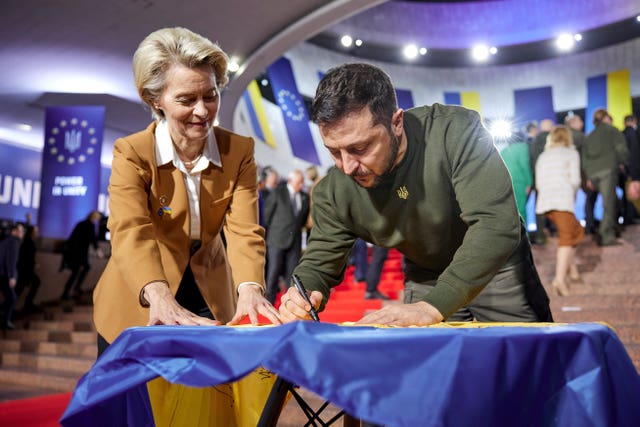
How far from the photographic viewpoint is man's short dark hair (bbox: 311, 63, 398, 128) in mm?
1443

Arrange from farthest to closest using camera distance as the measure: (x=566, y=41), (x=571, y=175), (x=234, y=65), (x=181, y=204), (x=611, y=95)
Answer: (x=566, y=41)
(x=611, y=95)
(x=234, y=65)
(x=571, y=175)
(x=181, y=204)

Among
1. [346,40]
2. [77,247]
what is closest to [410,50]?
[346,40]

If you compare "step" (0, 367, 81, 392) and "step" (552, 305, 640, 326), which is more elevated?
"step" (552, 305, 640, 326)

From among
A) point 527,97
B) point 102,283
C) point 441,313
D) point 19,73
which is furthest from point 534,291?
point 527,97

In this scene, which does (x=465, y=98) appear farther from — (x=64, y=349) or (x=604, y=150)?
(x=64, y=349)

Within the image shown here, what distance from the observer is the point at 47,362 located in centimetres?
671

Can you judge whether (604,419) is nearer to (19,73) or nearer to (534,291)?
(534,291)

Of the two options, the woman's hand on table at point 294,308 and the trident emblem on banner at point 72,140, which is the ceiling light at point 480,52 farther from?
the woman's hand on table at point 294,308

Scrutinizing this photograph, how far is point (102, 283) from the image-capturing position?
1763mm

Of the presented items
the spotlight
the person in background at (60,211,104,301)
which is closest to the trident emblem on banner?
the person in background at (60,211,104,301)

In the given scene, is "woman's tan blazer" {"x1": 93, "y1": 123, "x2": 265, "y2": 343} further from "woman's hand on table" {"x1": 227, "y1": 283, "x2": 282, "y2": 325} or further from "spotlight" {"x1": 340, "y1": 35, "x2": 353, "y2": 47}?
"spotlight" {"x1": 340, "y1": 35, "x2": 353, "y2": 47}

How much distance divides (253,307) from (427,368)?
2.55ft

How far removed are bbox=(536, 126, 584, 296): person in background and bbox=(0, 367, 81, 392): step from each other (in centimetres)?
426

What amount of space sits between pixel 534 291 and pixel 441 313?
598 mm
